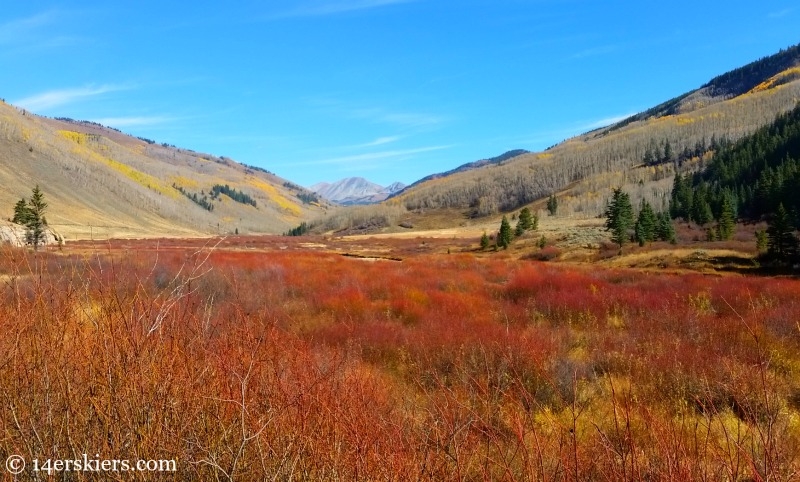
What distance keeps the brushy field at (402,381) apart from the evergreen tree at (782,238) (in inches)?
670

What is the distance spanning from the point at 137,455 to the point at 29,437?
583 mm

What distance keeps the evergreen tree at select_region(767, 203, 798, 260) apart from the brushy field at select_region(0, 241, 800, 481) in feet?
55.9

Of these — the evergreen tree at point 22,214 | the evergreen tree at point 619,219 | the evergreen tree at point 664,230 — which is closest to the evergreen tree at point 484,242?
the evergreen tree at point 619,219

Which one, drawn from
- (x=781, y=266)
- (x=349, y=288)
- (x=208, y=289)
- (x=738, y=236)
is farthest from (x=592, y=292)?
(x=738, y=236)

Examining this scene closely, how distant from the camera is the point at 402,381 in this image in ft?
19.3

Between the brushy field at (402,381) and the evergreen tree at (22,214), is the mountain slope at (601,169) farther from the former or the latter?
the brushy field at (402,381)

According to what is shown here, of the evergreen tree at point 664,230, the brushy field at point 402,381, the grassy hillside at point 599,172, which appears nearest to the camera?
the brushy field at point 402,381

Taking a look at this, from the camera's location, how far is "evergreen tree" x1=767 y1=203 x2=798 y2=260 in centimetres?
2494

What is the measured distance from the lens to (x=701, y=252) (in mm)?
28578

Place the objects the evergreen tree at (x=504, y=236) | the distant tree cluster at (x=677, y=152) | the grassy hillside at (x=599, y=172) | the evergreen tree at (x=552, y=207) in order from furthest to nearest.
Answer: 1. the distant tree cluster at (x=677, y=152)
2. the grassy hillside at (x=599, y=172)
3. the evergreen tree at (x=552, y=207)
4. the evergreen tree at (x=504, y=236)

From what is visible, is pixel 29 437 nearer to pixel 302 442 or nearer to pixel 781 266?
pixel 302 442

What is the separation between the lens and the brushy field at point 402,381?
7.61ft

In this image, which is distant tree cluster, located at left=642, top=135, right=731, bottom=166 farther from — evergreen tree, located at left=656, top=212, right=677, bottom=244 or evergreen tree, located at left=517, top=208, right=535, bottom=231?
evergreen tree, located at left=656, top=212, right=677, bottom=244

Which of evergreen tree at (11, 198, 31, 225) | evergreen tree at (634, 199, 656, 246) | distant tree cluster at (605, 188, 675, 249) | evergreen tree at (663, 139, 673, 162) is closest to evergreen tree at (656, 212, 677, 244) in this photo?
distant tree cluster at (605, 188, 675, 249)
